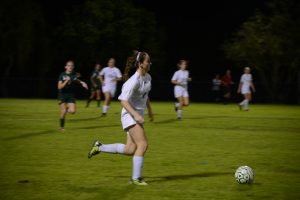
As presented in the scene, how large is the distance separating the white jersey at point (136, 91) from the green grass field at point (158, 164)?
1.22 metres

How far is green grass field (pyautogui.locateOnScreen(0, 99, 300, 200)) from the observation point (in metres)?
7.65

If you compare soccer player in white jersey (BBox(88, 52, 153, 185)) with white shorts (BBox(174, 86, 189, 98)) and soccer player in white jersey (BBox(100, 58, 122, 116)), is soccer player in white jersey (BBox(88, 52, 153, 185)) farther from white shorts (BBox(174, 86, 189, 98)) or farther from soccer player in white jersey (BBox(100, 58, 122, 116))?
soccer player in white jersey (BBox(100, 58, 122, 116))

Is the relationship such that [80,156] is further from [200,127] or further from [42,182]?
[200,127]

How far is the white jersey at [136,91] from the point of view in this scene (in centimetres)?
792

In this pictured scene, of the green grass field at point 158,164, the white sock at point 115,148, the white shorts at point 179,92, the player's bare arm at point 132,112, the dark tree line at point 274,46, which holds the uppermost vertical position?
the dark tree line at point 274,46

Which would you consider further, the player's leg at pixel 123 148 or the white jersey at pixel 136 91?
the player's leg at pixel 123 148

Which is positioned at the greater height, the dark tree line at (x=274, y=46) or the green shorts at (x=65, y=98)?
the dark tree line at (x=274, y=46)

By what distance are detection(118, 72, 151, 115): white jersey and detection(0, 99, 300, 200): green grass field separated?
122cm

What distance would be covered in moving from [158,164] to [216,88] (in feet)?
111

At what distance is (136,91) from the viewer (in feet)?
26.4

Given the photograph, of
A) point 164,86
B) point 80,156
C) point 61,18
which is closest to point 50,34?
point 61,18

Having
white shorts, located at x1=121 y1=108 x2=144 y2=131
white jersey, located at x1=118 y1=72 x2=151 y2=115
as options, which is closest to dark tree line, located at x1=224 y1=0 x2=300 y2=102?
white jersey, located at x1=118 y1=72 x2=151 y2=115

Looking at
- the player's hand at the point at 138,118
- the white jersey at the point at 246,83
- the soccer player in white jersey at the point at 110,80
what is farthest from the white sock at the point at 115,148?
the white jersey at the point at 246,83

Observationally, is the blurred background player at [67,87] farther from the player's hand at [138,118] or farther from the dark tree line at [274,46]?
the dark tree line at [274,46]
